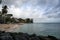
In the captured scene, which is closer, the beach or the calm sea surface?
the calm sea surface

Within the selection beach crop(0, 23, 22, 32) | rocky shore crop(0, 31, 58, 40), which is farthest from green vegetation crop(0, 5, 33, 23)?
rocky shore crop(0, 31, 58, 40)

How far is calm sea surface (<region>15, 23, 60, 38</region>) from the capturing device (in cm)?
299

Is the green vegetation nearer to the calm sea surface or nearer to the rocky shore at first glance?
the calm sea surface

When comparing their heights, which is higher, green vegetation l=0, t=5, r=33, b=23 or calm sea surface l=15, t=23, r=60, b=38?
green vegetation l=0, t=5, r=33, b=23

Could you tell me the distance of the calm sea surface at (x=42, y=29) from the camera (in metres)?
2.99

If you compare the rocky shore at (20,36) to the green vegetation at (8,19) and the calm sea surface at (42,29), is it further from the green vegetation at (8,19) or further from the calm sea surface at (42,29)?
the green vegetation at (8,19)

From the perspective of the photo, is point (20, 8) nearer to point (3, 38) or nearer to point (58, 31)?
point (3, 38)

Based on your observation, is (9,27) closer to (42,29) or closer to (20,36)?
(20,36)

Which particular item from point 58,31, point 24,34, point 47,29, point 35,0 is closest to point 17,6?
point 35,0

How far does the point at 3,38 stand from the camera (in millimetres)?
2916

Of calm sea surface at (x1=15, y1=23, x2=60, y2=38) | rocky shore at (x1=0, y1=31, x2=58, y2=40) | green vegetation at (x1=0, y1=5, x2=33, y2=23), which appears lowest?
rocky shore at (x1=0, y1=31, x2=58, y2=40)

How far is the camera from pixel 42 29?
3.05m

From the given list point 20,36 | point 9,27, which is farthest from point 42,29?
point 9,27

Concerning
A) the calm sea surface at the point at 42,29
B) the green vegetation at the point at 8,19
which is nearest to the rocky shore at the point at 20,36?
the calm sea surface at the point at 42,29
